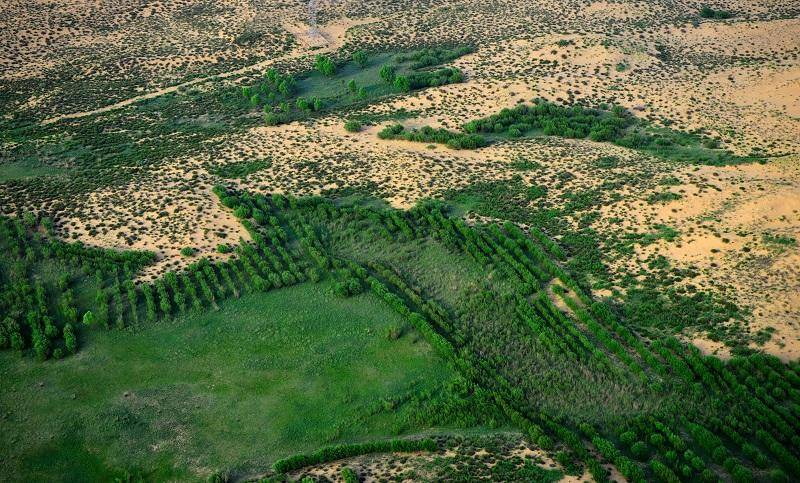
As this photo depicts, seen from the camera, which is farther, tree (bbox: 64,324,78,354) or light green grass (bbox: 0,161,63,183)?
light green grass (bbox: 0,161,63,183)

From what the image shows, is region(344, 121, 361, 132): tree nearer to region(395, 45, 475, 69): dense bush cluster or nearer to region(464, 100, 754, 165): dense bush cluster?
region(464, 100, 754, 165): dense bush cluster

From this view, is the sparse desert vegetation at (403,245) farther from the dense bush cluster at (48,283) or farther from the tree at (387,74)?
the tree at (387,74)

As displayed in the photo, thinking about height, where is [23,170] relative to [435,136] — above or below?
below

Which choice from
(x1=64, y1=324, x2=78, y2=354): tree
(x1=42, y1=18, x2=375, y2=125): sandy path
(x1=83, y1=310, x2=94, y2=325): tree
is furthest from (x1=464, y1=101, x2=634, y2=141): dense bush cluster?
(x1=64, y1=324, x2=78, y2=354): tree

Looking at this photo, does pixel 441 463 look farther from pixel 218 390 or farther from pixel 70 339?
pixel 70 339

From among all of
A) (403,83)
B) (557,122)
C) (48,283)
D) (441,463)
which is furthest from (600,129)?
(48,283)

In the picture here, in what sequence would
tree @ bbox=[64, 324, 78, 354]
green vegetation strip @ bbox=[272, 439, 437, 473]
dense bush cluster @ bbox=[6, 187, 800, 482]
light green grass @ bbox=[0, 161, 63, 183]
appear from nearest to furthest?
dense bush cluster @ bbox=[6, 187, 800, 482] → green vegetation strip @ bbox=[272, 439, 437, 473] → tree @ bbox=[64, 324, 78, 354] → light green grass @ bbox=[0, 161, 63, 183]

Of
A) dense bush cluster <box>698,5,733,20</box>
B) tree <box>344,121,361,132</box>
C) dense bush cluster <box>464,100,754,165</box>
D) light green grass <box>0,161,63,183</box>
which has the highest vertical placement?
dense bush cluster <box>698,5,733,20</box>
